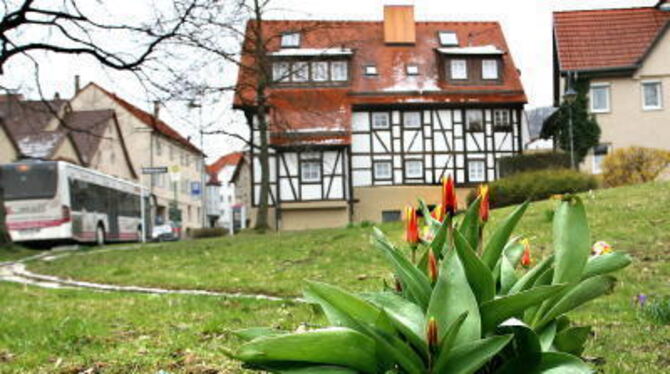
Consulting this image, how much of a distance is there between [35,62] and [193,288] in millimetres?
12852

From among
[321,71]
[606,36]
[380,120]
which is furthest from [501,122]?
[321,71]

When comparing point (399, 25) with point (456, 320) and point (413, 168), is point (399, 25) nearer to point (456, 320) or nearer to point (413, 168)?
point (413, 168)

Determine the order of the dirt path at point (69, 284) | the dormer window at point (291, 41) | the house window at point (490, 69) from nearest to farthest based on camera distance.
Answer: the dirt path at point (69, 284) → the house window at point (490, 69) → the dormer window at point (291, 41)

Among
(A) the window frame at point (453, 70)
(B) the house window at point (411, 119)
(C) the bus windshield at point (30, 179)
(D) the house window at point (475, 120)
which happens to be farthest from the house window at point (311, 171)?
(C) the bus windshield at point (30, 179)

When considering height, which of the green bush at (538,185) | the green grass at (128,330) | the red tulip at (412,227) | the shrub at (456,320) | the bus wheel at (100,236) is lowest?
the bus wheel at (100,236)

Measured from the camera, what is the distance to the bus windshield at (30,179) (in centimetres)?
3164

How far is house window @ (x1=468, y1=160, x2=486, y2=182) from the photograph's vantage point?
4480 centimetres

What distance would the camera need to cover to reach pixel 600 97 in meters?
42.6

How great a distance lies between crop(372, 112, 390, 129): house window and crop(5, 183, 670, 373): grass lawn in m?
23.1

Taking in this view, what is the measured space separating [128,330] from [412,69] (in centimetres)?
4109

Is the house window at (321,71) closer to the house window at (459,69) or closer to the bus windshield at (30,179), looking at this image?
the house window at (459,69)

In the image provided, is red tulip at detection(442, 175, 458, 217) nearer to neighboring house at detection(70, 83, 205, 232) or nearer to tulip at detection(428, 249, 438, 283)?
tulip at detection(428, 249, 438, 283)

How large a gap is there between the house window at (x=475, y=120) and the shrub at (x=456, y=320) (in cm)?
4309

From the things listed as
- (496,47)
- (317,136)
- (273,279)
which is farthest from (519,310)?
(496,47)
